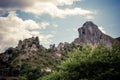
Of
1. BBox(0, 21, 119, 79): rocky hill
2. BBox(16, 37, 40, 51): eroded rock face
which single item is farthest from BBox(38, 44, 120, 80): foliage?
BBox(16, 37, 40, 51): eroded rock face

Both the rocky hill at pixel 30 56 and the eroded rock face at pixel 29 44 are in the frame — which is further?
the eroded rock face at pixel 29 44

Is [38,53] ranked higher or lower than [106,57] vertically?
higher

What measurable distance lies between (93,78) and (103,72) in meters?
1.43

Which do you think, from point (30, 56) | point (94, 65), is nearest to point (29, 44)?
point (30, 56)

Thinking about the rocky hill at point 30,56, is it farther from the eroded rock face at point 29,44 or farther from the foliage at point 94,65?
the foliage at point 94,65

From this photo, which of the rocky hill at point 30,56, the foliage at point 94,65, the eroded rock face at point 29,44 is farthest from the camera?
the eroded rock face at point 29,44

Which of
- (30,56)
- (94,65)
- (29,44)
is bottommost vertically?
(94,65)

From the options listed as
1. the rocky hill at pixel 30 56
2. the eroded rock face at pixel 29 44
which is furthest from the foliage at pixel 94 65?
the eroded rock face at pixel 29 44

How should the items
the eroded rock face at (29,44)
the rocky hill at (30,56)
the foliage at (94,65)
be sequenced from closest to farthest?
1. the foliage at (94,65)
2. the rocky hill at (30,56)
3. the eroded rock face at (29,44)

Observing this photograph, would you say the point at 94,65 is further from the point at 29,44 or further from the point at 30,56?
the point at 29,44

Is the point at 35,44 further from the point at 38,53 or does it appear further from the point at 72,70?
the point at 72,70

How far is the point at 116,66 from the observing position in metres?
34.2

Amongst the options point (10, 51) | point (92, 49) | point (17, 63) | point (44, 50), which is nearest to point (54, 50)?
point (44, 50)

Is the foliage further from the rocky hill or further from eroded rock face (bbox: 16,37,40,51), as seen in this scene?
eroded rock face (bbox: 16,37,40,51)
